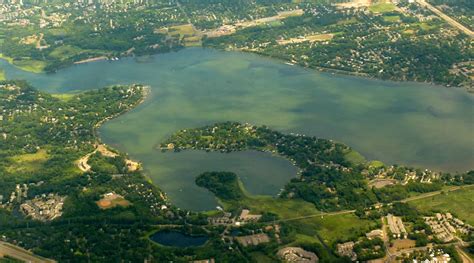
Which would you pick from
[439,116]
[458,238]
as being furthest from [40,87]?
[458,238]

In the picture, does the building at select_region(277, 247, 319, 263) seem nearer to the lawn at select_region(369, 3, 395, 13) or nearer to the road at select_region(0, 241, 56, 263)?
the road at select_region(0, 241, 56, 263)

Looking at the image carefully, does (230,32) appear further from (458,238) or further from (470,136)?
(458,238)

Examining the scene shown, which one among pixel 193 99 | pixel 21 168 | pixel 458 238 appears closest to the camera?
pixel 458 238

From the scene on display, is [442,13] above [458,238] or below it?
above

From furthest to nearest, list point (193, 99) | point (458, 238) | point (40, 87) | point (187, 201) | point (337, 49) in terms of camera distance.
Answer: point (337, 49)
point (40, 87)
point (193, 99)
point (187, 201)
point (458, 238)

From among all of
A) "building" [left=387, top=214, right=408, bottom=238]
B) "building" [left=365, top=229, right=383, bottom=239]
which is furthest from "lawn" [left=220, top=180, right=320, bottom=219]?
"building" [left=387, top=214, right=408, bottom=238]

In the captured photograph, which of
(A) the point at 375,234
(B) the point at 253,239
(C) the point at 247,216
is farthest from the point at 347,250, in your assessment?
(C) the point at 247,216

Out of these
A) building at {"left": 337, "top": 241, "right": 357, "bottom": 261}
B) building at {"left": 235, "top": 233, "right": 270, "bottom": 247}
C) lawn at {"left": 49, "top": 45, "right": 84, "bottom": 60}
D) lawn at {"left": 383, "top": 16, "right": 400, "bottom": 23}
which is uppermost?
lawn at {"left": 383, "top": 16, "right": 400, "bottom": 23}
